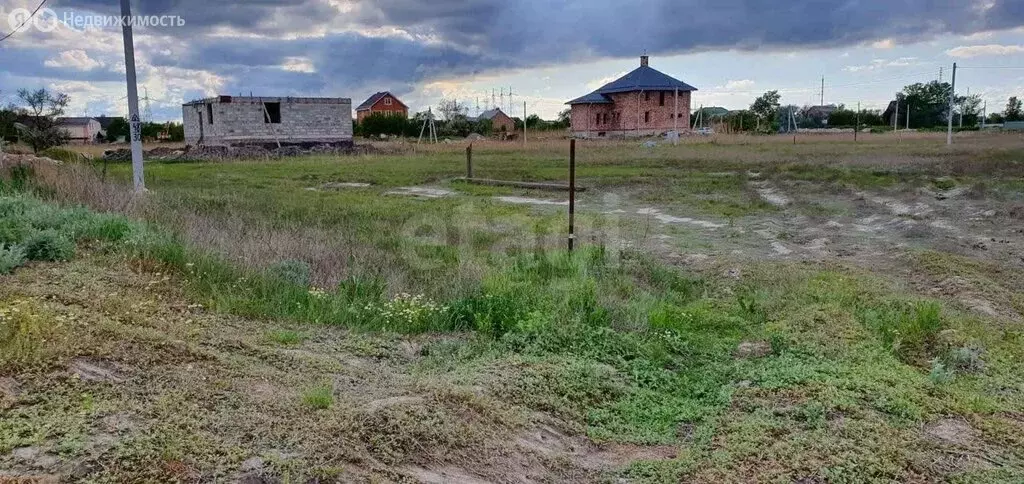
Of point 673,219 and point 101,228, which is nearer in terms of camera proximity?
point 101,228

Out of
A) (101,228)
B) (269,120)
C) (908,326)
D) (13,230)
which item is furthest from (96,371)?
(269,120)

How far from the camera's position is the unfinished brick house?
34375 millimetres

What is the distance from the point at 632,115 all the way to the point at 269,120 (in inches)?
915

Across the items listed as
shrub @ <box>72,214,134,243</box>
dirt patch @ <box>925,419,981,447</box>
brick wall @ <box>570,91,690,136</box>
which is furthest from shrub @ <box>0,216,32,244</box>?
brick wall @ <box>570,91,690,136</box>

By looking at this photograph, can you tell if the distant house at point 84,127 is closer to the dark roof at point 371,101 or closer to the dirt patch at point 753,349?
the dark roof at point 371,101

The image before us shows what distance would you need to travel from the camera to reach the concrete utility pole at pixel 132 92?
10484 mm

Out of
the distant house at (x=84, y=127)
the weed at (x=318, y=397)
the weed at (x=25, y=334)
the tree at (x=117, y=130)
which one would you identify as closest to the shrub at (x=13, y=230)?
the weed at (x=25, y=334)

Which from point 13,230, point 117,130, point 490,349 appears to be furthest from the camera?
point 117,130

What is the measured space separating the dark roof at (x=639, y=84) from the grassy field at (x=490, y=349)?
37953mm

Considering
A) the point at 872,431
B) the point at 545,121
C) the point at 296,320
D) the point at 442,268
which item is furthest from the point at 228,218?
the point at 545,121

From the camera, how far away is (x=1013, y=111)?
55.5m

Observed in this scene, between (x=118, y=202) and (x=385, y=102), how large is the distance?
62.8m

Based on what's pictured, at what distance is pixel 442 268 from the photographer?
7082 mm

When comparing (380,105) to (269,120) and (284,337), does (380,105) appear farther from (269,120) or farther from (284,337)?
(284,337)
